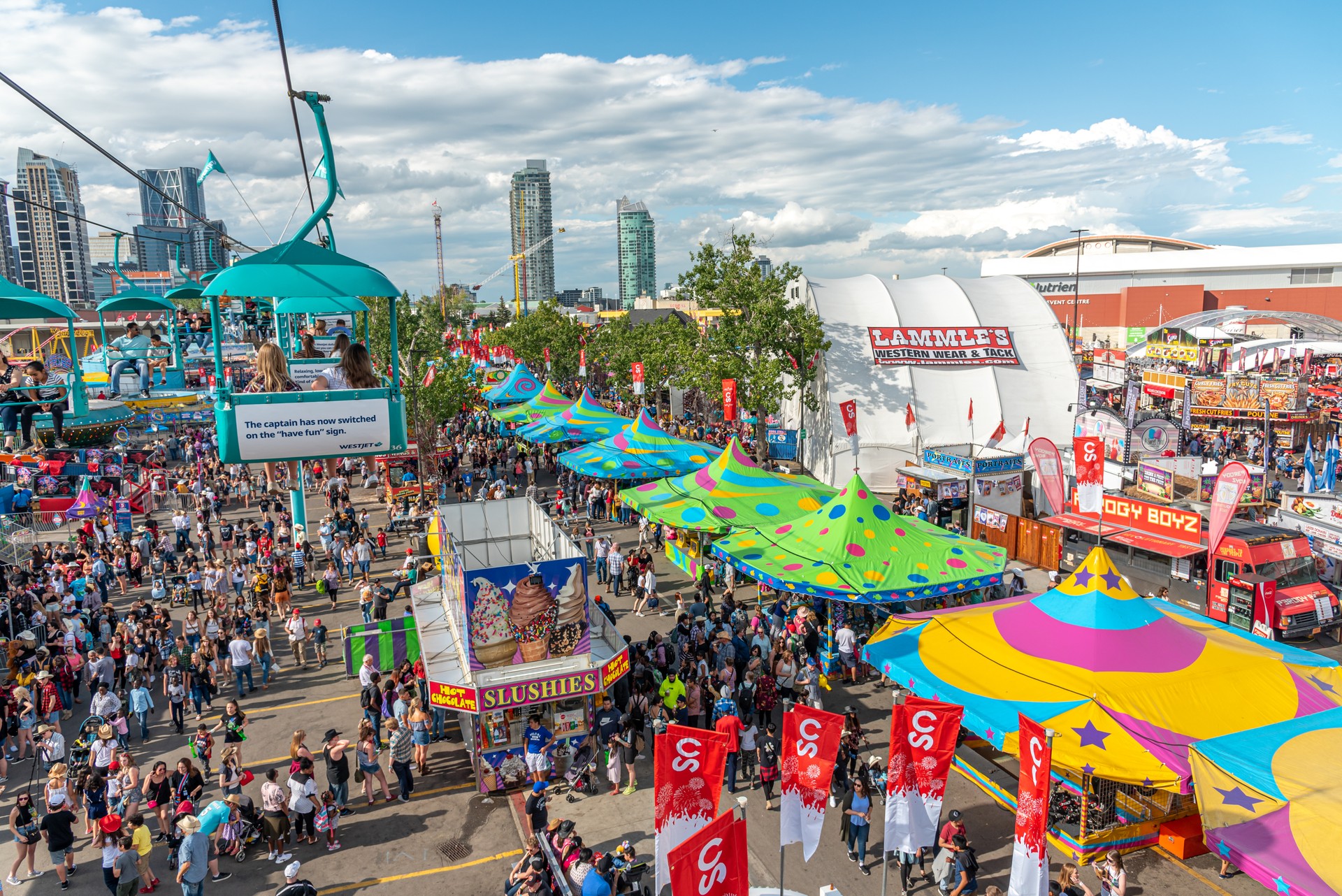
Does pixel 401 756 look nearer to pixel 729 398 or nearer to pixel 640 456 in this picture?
pixel 640 456

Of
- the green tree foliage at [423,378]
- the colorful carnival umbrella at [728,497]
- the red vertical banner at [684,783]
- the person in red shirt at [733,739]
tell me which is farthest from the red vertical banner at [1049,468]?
the green tree foliage at [423,378]

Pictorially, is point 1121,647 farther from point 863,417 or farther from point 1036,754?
point 863,417

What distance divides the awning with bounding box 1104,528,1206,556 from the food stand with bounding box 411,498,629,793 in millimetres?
13709

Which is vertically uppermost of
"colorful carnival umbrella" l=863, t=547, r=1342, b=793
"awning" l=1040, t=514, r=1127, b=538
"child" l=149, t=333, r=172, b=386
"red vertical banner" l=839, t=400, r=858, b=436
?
"child" l=149, t=333, r=172, b=386

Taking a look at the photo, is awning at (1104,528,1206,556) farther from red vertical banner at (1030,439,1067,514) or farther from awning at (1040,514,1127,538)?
red vertical banner at (1030,439,1067,514)

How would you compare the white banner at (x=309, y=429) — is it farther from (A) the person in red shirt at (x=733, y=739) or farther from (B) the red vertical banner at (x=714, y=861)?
(A) the person in red shirt at (x=733, y=739)

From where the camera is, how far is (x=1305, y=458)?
2748cm

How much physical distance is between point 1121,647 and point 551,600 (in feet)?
27.2

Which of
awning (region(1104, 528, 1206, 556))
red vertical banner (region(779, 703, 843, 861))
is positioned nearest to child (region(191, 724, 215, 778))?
red vertical banner (region(779, 703, 843, 861))

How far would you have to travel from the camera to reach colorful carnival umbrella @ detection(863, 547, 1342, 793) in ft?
33.3

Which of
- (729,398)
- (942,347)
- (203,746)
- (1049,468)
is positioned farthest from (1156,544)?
(203,746)

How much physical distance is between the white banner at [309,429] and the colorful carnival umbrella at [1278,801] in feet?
33.0

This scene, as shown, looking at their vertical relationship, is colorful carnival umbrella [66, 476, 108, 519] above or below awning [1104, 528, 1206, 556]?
above

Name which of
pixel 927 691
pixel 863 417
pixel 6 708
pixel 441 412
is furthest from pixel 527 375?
pixel 927 691
